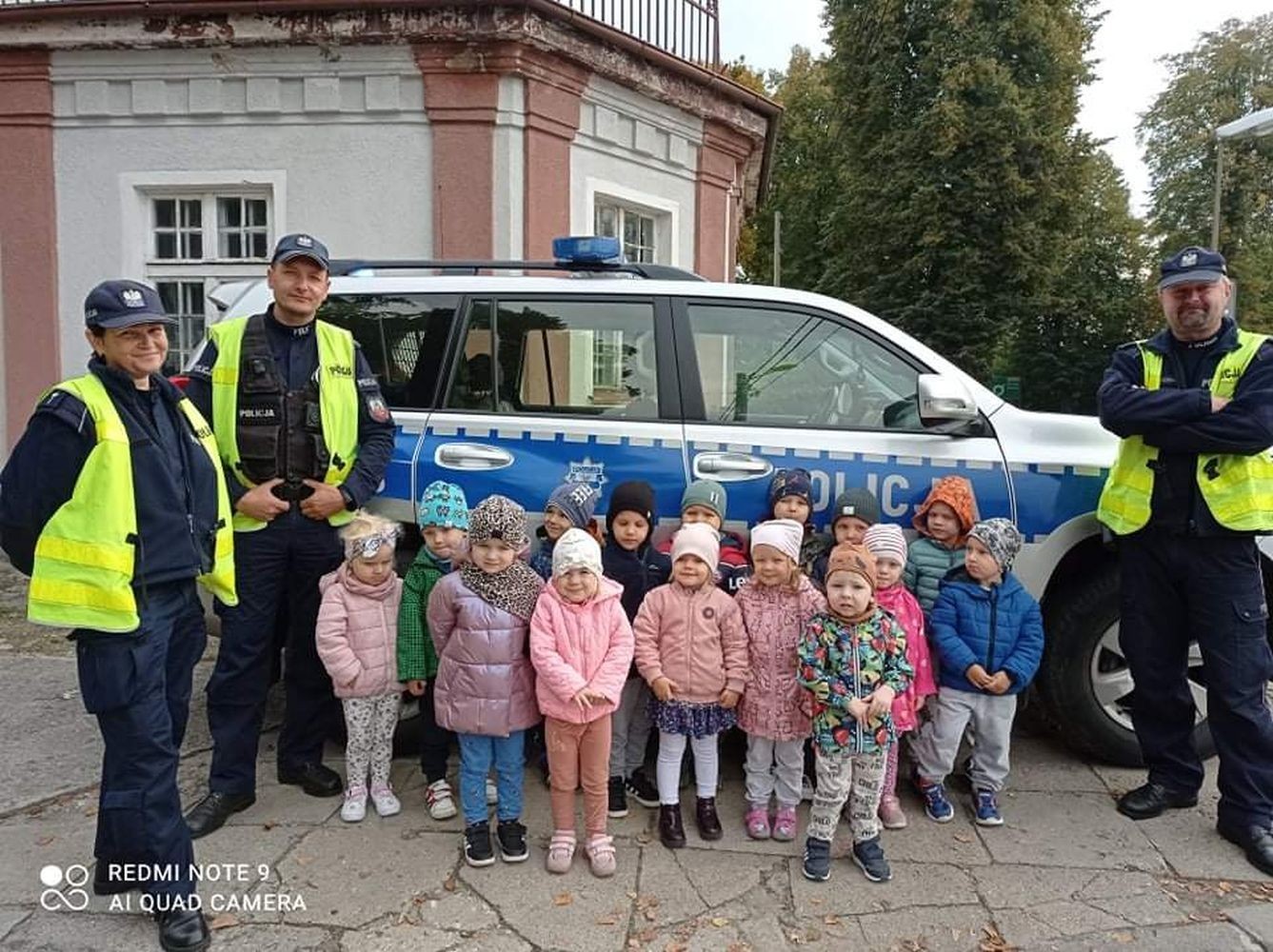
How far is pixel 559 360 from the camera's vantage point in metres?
3.68

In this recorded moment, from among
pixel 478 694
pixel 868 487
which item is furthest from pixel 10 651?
pixel 868 487

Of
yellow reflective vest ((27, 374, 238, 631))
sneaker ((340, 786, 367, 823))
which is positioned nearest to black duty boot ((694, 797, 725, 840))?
sneaker ((340, 786, 367, 823))

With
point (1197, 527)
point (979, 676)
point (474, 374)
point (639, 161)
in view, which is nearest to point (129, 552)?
point (474, 374)

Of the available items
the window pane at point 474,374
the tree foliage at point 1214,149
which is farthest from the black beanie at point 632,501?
the tree foliage at point 1214,149

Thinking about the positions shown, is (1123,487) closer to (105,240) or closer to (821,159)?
(105,240)

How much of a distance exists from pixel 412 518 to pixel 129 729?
51.1 inches

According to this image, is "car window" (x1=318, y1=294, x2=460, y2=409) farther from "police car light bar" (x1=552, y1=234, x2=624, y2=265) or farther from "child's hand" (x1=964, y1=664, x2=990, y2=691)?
"child's hand" (x1=964, y1=664, x2=990, y2=691)

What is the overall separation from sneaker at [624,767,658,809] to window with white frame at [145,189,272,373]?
5.80 metres

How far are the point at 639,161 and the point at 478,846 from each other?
653 centimetres

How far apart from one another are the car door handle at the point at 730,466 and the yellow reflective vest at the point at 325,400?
129cm

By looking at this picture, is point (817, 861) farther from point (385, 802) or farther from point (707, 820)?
point (385, 802)

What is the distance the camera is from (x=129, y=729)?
2557 millimetres

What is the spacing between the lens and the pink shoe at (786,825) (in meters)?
3.14

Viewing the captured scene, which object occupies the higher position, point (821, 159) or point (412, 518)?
point (821, 159)
